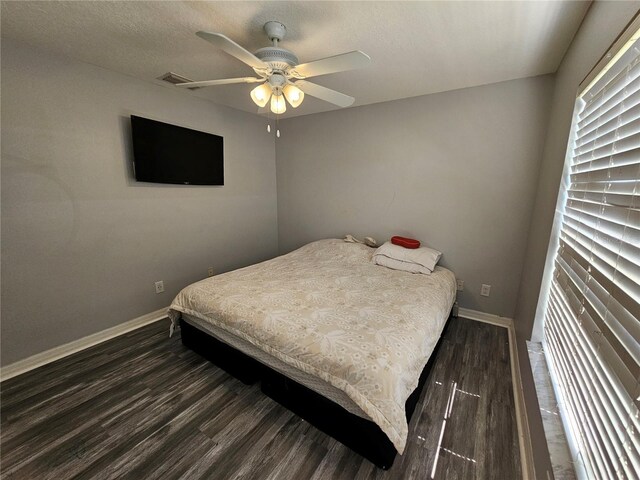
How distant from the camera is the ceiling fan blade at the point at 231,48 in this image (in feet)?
3.97

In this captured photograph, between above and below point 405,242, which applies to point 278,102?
above

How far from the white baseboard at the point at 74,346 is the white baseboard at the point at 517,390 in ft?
10.4

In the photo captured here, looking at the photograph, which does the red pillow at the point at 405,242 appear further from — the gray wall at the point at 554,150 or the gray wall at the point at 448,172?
the gray wall at the point at 554,150

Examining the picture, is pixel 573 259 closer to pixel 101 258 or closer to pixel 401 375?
pixel 401 375

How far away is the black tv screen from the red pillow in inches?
87.1

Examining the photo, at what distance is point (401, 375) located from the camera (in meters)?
1.30

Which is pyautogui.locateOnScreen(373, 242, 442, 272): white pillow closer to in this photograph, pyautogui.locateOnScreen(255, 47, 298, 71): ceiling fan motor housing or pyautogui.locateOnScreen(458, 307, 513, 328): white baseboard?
pyautogui.locateOnScreen(458, 307, 513, 328): white baseboard

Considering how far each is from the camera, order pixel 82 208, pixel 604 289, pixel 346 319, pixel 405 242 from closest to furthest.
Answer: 1. pixel 604 289
2. pixel 346 319
3. pixel 82 208
4. pixel 405 242

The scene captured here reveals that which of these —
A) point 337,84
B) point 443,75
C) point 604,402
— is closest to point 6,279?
point 337,84

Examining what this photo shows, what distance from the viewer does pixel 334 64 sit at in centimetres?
143

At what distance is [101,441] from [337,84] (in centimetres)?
315

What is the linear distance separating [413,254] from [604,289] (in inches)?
73.8

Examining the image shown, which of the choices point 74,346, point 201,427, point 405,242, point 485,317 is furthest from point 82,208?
point 485,317

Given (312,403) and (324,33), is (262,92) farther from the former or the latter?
(312,403)
